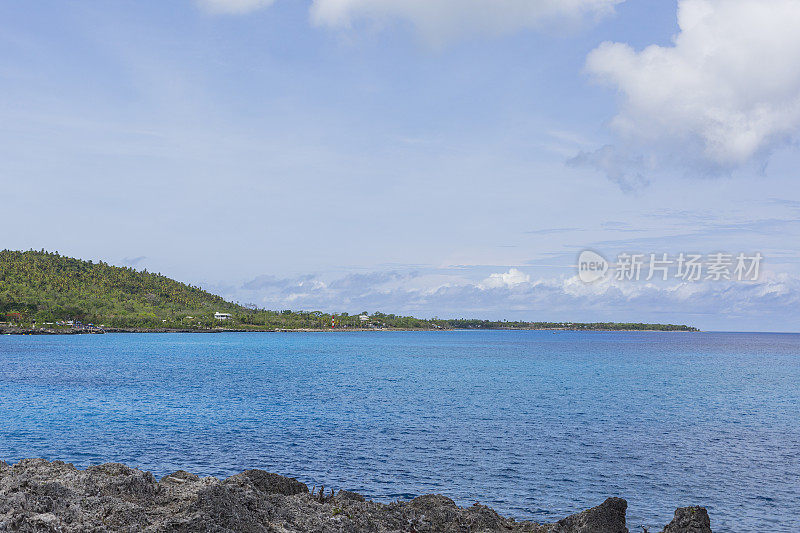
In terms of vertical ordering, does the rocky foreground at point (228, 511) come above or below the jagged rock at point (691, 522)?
below

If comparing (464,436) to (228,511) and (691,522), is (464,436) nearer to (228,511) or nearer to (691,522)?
(691,522)

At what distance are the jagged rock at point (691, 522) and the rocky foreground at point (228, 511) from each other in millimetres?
28

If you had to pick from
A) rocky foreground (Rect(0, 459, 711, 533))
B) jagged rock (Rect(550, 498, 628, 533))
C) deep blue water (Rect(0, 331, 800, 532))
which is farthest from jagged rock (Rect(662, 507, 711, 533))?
deep blue water (Rect(0, 331, 800, 532))

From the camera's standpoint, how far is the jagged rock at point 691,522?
719 inches

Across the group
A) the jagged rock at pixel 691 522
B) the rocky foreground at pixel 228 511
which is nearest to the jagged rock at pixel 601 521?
the rocky foreground at pixel 228 511

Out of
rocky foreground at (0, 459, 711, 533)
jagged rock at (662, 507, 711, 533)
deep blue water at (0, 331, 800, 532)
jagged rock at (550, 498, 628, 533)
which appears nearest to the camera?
rocky foreground at (0, 459, 711, 533)

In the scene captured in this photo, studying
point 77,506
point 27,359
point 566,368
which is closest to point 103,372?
point 27,359

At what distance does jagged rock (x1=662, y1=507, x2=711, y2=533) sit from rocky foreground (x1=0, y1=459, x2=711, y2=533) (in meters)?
0.03

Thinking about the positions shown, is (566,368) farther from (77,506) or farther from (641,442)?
(77,506)

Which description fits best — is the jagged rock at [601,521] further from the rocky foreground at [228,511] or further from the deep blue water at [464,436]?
the deep blue water at [464,436]

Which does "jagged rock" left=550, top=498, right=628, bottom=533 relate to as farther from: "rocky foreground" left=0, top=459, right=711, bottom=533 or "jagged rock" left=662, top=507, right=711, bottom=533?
"jagged rock" left=662, top=507, right=711, bottom=533

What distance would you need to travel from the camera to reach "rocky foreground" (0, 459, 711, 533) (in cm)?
1664

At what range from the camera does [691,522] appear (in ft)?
60.2

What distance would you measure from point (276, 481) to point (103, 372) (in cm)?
8858
